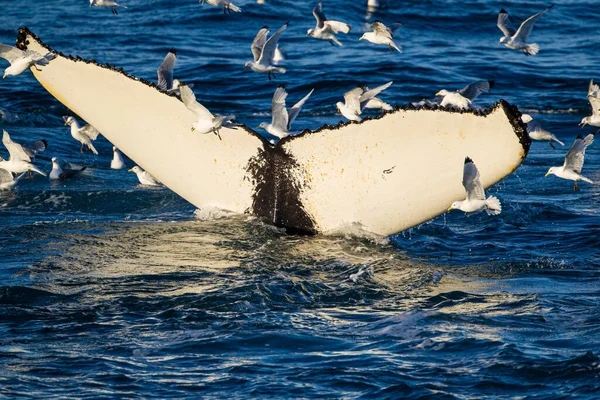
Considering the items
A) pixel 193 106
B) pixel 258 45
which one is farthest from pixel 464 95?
pixel 193 106

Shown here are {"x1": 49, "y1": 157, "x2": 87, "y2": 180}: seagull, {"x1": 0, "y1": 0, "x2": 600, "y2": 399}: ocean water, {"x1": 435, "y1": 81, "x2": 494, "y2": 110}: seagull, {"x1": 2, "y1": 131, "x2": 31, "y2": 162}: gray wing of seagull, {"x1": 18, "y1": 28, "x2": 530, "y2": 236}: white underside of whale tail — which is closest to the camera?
{"x1": 0, "y1": 0, "x2": 600, "y2": 399}: ocean water

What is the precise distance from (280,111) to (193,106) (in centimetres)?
383

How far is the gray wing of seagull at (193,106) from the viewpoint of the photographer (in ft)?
25.0

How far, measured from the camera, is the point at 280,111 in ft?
38.1

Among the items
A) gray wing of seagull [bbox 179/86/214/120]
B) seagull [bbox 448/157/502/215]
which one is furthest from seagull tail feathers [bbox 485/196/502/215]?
gray wing of seagull [bbox 179/86/214/120]

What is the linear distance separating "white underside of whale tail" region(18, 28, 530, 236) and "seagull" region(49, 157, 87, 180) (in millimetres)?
4468

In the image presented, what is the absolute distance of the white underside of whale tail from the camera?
7012 millimetres

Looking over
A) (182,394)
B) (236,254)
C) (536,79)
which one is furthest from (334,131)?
(536,79)

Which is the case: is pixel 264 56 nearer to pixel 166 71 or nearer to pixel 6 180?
pixel 166 71

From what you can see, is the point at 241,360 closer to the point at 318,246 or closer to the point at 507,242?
the point at 318,246

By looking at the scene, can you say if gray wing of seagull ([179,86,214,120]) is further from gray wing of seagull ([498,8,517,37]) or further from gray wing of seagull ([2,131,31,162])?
gray wing of seagull ([498,8,517,37])

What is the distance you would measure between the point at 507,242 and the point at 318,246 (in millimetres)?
2135

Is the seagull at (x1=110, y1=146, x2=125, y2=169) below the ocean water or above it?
above

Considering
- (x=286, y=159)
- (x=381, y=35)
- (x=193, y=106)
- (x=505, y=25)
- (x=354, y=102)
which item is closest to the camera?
(x=286, y=159)
